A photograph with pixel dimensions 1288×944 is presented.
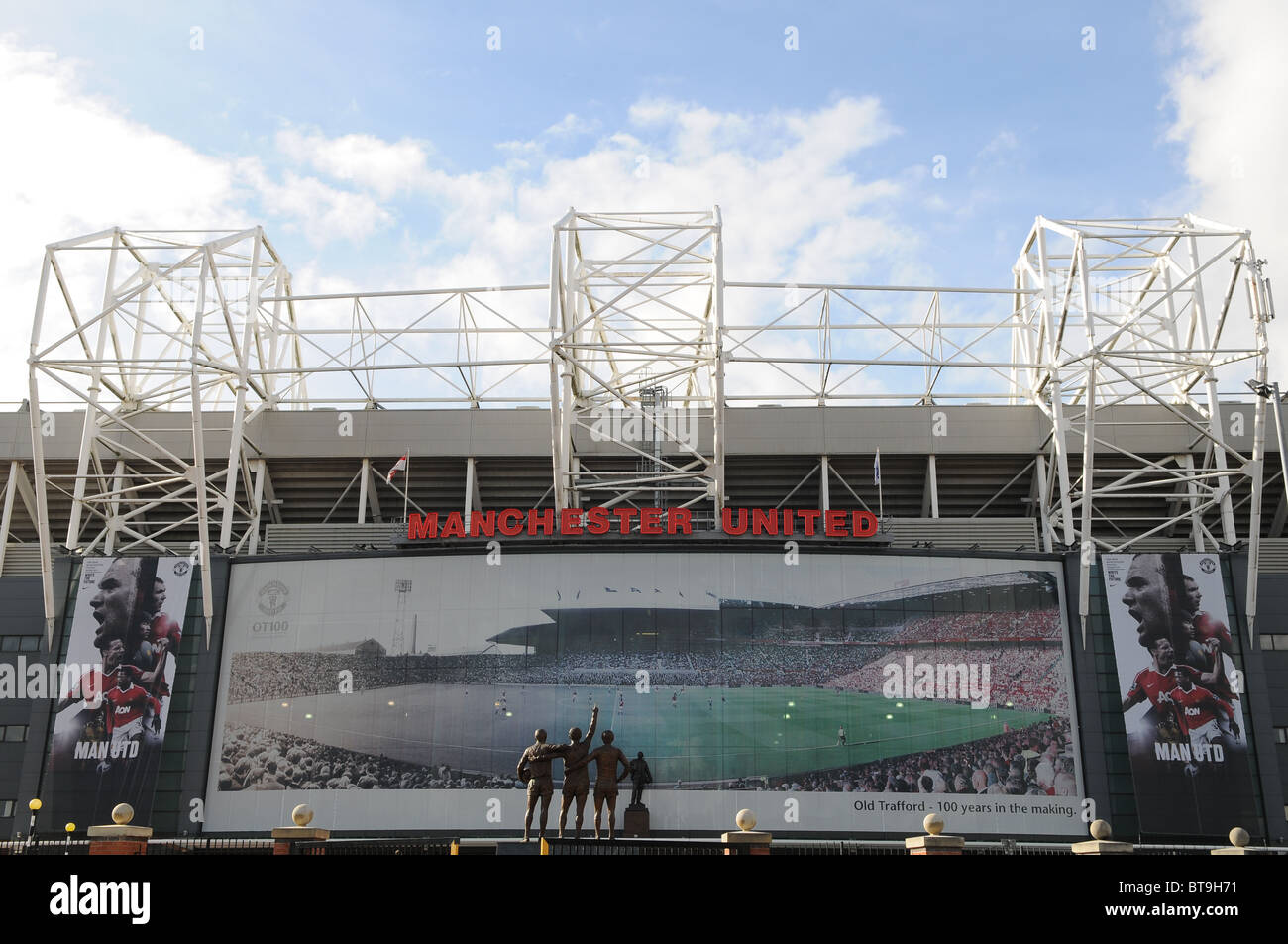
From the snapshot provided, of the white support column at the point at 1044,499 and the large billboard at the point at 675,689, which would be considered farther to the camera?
the white support column at the point at 1044,499

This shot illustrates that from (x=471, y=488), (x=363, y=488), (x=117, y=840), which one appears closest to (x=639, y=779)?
(x=471, y=488)

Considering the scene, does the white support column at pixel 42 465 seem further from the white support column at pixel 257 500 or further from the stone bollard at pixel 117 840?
the stone bollard at pixel 117 840

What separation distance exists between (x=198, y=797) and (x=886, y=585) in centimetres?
2664

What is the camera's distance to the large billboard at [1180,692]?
130 ft

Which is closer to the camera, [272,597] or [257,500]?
[272,597]

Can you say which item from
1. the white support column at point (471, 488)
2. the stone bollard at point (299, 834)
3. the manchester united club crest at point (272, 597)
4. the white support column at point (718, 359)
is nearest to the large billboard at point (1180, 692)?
the white support column at point (718, 359)

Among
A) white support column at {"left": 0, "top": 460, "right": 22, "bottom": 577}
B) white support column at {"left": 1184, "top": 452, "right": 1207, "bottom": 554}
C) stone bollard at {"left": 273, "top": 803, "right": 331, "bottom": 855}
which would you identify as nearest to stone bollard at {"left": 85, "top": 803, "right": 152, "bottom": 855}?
stone bollard at {"left": 273, "top": 803, "right": 331, "bottom": 855}

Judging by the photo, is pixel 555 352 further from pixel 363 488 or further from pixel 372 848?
pixel 372 848

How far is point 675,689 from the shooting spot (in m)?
42.1

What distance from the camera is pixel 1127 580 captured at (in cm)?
4303

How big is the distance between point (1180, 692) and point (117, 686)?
3937cm

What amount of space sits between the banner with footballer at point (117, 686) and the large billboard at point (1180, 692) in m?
35.6

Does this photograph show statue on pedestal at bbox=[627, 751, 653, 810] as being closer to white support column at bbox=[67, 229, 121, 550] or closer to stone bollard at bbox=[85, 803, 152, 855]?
stone bollard at bbox=[85, 803, 152, 855]
